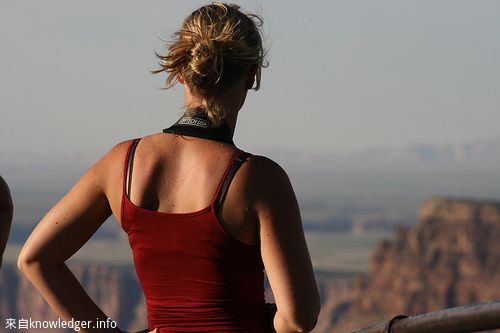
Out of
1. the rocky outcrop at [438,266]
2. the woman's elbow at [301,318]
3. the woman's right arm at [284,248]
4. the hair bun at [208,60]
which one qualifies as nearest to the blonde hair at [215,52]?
the hair bun at [208,60]

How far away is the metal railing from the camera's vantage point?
2875 millimetres

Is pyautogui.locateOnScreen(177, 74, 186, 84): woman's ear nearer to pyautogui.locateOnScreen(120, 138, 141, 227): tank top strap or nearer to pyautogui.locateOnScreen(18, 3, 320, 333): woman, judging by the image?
pyautogui.locateOnScreen(18, 3, 320, 333): woman

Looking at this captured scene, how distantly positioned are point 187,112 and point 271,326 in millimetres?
678

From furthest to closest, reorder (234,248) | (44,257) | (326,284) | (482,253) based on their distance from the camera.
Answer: (326,284), (482,253), (44,257), (234,248)

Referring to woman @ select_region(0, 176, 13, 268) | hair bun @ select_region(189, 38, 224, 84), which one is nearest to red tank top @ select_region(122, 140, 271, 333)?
hair bun @ select_region(189, 38, 224, 84)

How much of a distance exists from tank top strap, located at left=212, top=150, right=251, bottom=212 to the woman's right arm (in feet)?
0.17

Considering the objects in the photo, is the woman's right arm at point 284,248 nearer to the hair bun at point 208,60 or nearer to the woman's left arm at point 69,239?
the hair bun at point 208,60

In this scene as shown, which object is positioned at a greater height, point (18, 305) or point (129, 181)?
point (129, 181)

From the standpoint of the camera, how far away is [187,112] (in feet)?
11.6

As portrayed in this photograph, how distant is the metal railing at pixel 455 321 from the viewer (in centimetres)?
288

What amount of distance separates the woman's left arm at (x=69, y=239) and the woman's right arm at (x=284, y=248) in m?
0.51

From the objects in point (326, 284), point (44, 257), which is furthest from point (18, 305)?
point (44, 257)

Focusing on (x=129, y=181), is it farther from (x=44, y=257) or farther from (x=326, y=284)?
A: (x=326, y=284)

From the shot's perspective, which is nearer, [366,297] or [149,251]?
[149,251]
